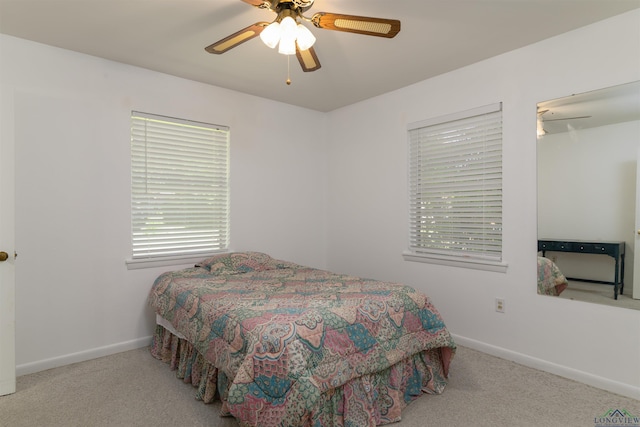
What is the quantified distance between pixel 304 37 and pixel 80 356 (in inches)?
115

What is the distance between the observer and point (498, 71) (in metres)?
2.83

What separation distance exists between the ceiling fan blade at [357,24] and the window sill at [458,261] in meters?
2.03

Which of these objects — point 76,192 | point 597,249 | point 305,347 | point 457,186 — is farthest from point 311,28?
point 597,249

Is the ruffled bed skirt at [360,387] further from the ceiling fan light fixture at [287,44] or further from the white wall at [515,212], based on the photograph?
the ceiling fan light fixture at [287,44]

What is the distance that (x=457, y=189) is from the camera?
312 centimetres

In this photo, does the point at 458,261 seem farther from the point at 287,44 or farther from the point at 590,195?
the point at 287,44

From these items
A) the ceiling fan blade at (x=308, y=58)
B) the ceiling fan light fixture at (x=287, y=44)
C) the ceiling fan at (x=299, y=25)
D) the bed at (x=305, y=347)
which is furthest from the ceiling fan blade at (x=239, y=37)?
the bed at (x=305, y=347)

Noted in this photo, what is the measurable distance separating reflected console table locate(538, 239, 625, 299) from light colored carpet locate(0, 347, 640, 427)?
738 millimetres

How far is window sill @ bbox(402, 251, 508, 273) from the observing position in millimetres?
2846

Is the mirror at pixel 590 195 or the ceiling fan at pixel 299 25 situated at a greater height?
the ceiling fan at pixel 299 25

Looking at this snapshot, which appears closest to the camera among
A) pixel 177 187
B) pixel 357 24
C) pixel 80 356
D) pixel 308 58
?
pixel 357 24

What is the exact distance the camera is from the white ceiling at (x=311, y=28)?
2.12 m

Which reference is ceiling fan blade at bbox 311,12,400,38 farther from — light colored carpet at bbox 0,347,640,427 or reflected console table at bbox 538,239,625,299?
light colored carpet at bbox 0,347,640,427

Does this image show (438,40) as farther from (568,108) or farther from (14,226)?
(14,226)
